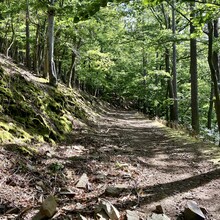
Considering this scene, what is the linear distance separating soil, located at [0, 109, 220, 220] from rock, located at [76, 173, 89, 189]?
96mm

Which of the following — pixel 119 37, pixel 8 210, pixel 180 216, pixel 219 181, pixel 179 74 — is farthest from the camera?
pixel 179 74

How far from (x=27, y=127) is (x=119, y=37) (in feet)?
34.5

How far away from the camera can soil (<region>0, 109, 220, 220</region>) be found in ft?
14.7

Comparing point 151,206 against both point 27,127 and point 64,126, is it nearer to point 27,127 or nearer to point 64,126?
point 27,127

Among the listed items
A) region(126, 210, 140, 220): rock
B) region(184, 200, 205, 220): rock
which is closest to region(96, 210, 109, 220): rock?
region(126, 210, 140, 220): rock

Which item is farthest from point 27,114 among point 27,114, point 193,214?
point 193,214

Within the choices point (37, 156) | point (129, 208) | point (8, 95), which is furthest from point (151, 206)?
point (8, 95)

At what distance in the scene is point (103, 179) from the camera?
19.4ft

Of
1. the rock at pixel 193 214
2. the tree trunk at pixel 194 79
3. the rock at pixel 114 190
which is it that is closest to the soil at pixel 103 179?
the rock at pixel 114 190

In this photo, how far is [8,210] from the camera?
13.1 ft

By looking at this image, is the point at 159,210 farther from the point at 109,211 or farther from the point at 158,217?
the point at 109,211

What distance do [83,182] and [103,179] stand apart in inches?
22.7

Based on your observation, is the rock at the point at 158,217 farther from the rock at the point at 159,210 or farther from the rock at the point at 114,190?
the rock at the point at 114,190

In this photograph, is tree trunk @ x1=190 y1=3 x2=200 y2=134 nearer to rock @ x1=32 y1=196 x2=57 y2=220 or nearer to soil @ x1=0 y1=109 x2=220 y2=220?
soil @ x1=0 y1=109 x2=220 y2=220
